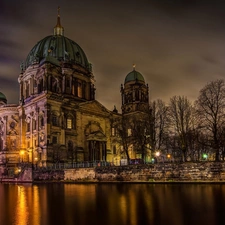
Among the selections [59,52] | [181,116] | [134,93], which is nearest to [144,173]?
[181,116]

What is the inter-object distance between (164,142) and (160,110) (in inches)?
285

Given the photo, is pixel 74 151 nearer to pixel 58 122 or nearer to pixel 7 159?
pixel 58 122

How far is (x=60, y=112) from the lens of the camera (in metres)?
62.7

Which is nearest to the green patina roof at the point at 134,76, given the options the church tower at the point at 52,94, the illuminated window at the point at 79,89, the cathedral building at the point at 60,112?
the cathedral building at the point at 60,112

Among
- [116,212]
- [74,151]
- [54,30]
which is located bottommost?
[116,212]

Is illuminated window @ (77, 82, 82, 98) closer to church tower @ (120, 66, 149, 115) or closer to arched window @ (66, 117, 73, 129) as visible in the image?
church tower @ (120, 66, 149, 115)

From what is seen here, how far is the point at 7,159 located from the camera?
216ft

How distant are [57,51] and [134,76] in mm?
22968

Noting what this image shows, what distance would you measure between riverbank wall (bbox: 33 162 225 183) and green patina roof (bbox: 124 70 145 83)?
4246 cm

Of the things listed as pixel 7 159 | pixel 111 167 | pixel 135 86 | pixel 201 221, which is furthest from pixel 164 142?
pixel 201 221

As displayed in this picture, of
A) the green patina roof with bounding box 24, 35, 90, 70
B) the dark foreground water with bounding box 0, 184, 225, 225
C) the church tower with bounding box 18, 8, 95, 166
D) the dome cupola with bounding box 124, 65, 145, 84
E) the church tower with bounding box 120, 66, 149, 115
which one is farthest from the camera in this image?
the dome cupola with bounding box 124, 65, 145, 84

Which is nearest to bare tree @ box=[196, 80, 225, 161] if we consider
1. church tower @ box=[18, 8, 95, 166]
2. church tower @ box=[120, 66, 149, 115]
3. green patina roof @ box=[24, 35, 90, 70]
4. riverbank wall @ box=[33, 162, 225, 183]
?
riverbank wall @ box=[33, 162, 225, 183]

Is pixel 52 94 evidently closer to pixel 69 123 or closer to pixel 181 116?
pixel 69 123

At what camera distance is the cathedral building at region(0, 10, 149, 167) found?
6066 cm
